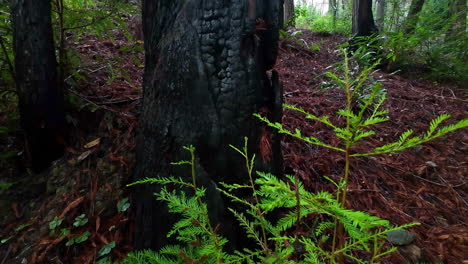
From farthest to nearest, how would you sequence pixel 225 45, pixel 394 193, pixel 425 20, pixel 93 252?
pixel 425 20
pixel 394 193
pixel 93 252
pixel 225 45

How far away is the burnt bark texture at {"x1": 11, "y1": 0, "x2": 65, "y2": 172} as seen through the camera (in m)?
1.94

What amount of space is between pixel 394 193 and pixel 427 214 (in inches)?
10.2

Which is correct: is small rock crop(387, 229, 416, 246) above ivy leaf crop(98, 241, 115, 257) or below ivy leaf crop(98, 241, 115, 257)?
above

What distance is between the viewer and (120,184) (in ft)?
6.66

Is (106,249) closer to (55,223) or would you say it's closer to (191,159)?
(55,223)

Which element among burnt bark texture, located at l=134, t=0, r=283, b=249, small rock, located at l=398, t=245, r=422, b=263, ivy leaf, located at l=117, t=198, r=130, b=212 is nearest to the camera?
burnt bark texture, located at l=134, t=0, r=283, b=249

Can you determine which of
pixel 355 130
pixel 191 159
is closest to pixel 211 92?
pixel 191 159

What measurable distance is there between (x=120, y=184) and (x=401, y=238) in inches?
81.0

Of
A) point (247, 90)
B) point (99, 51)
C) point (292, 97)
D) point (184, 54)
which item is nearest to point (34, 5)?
point (184, 54)

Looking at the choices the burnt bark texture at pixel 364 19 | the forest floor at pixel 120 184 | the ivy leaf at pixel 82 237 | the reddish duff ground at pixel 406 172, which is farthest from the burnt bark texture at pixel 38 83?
the burnt bark texture at pixel 364 19

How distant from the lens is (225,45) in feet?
4.94

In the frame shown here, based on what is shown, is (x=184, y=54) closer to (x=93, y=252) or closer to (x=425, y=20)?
(x=93, y=252)

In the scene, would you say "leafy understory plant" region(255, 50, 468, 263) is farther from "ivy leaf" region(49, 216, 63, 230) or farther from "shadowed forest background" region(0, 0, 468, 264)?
"ivy leaf" region(49, 216, 63, 230)

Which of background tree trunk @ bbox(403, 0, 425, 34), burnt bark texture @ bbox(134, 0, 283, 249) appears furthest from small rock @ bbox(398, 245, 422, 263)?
background tree trunk @ bbox(403, 0, 425, 34)
